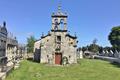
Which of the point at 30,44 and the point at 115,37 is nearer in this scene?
the point at 30,44

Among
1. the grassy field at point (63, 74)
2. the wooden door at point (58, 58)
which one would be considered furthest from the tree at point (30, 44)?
the grassy field at point (63, 74)

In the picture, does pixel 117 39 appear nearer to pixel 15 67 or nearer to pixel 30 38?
pixel 30 38

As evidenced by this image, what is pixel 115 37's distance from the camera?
89562 mm

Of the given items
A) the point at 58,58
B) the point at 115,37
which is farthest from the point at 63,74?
the point at 115,37

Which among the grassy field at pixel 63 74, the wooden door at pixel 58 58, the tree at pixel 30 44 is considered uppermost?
the tree at pixel 30 44

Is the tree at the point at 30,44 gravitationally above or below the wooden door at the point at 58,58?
above

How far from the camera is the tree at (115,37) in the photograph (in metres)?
88.4

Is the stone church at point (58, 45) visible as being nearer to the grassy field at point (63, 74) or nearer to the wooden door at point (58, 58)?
the wooden door at point (58, 58)

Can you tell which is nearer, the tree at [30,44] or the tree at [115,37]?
the tree at [30,44]

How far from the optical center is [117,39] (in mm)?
88750

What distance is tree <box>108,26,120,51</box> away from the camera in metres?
88.4

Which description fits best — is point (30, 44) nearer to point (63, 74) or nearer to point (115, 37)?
point (115, 37)

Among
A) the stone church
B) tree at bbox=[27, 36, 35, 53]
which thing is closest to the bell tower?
the stone church

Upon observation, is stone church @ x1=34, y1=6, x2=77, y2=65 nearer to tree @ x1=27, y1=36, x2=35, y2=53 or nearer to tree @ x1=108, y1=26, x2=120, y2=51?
tree @ x1=27, y1=36, x2=35, y2=53
